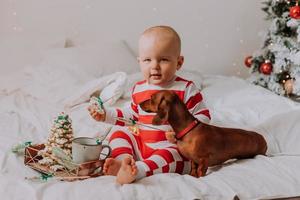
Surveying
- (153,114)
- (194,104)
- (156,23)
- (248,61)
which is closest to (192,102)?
(194,104)

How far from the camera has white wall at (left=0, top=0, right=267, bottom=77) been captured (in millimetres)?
2891

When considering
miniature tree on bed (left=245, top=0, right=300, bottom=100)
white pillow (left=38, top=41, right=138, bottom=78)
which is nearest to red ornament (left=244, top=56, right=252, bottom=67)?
miniature tree on bed (left=245, top=0, right=300, bottom=100)

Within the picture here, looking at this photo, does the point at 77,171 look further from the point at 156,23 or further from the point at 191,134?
the point at 156,23

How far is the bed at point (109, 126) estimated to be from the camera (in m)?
1.22

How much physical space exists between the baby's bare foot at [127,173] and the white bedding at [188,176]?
2cm

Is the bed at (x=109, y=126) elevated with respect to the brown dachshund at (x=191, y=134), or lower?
lower

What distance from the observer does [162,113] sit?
135 cm

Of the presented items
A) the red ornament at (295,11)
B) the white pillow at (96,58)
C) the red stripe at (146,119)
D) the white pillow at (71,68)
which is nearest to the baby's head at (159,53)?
the red stripe at (146,119)

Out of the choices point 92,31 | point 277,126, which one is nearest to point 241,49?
point 92,31

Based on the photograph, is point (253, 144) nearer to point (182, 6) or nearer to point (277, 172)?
point (277, 172)

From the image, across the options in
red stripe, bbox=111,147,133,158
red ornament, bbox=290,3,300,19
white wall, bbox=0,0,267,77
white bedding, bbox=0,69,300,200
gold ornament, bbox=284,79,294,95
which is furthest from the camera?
white wall, bbox=0,0,267,77

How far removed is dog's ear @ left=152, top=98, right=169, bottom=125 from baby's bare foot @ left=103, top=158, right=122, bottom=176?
15cm

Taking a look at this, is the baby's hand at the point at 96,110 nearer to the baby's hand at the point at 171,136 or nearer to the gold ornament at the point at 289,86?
the baby's hand at the point at 171,136

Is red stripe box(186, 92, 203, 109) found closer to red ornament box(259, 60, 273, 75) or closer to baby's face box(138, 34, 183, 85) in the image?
baby's face box(138, 34, 183, 85)
